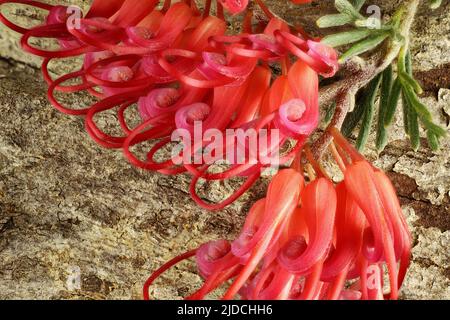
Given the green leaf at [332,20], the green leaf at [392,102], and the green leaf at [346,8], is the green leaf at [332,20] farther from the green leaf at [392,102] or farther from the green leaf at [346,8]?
the green leaf at [392,102]

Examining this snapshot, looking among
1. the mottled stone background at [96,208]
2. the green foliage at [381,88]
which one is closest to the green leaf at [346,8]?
the green foliage at [381,88]

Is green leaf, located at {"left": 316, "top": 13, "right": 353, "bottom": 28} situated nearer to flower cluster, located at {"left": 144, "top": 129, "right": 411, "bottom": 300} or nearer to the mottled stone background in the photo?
flower cluster, located at {"left": 144, "top": 129, "right": 411, "bottom": 300}

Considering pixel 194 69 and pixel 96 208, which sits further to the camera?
pixel 96 208

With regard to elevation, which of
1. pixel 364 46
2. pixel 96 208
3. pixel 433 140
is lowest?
pixel 96 208

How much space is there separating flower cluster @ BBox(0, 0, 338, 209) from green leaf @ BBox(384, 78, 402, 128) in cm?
17

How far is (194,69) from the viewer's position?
33.9 inches

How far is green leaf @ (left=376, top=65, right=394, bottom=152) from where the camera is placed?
0.97 m

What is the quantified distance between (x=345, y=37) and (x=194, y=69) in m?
0.19

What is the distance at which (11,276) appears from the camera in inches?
44.0

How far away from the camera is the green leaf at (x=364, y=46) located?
0.84 meters

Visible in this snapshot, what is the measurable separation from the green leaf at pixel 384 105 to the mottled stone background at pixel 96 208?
0.08m

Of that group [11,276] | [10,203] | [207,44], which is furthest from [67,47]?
[11,276]

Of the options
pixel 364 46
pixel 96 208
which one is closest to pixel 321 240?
→ pixel 364 46

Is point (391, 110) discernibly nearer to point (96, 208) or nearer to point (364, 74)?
point (364, 74)
